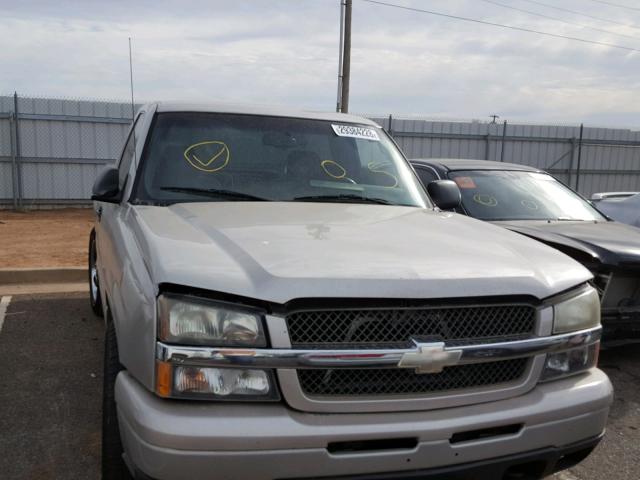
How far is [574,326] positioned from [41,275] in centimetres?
637

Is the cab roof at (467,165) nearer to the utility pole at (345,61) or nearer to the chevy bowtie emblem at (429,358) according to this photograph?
the chevy bowtie emblem at (429,358)

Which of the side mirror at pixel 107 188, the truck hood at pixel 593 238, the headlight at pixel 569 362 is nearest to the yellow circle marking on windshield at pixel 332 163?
the side mirror at pixel 107 188

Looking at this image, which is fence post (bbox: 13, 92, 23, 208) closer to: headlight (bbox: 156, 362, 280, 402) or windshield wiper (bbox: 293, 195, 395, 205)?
windshield wiper (bbox: 293, 195, 395, 205)

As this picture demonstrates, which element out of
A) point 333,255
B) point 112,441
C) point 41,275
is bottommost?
point 41,275

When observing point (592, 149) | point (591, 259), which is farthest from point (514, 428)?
point (592, 149)

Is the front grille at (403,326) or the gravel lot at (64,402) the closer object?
the front grille at (403,326)

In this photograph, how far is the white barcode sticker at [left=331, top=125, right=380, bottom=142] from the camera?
3.80 meters

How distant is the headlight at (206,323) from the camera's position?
1.92m

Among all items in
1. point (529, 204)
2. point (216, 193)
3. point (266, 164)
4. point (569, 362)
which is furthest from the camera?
point (529, 204)

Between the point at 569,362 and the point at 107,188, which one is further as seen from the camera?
the point at 107,188

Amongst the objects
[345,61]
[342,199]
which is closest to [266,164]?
[342,199]

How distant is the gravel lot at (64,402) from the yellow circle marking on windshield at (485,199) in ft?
5.42

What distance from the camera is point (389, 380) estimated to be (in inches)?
81.2

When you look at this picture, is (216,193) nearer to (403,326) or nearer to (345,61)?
(403,326)
